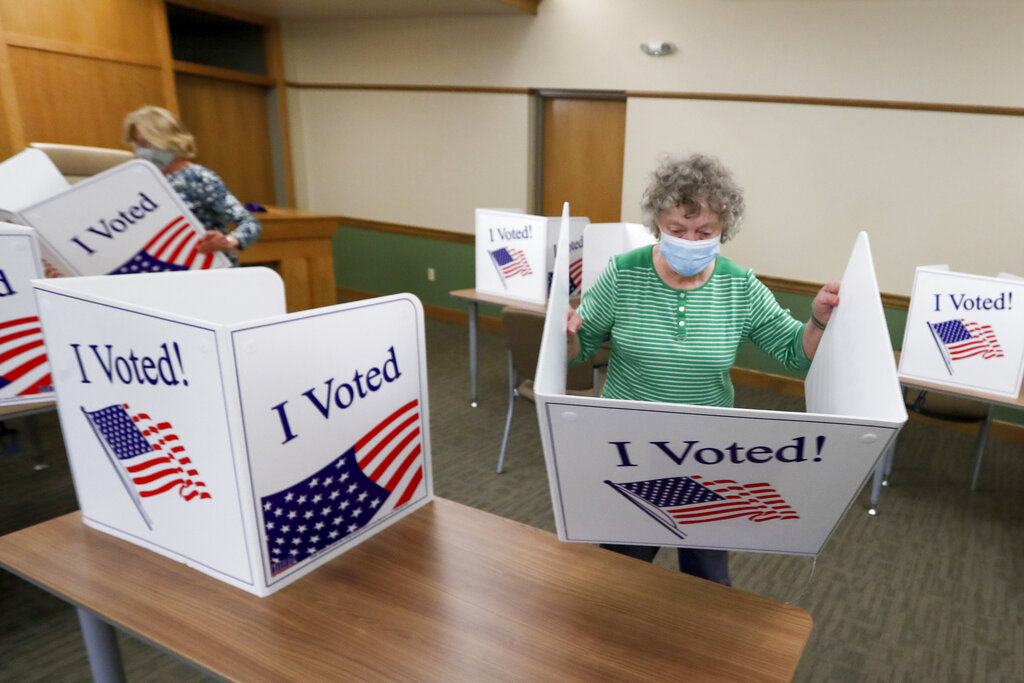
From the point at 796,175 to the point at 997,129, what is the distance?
3.29ft

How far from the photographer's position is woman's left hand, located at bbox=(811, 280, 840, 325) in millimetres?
1075

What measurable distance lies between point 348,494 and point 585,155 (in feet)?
13.9

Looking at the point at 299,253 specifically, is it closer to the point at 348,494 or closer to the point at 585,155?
the point at 585,155

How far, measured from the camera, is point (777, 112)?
395 cm

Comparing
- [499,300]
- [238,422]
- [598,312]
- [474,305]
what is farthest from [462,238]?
[238,422]

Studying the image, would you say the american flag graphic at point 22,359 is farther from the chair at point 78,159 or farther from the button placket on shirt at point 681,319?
the chair at point 78,159

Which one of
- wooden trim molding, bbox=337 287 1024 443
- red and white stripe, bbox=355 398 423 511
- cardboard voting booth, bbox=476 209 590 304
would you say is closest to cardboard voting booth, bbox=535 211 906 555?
red and white stripe, bbox=355 398 423 511

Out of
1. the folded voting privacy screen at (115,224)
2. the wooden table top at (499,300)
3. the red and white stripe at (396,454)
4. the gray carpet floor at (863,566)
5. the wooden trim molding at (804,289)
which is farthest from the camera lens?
the wooden trim molding at (804,289)

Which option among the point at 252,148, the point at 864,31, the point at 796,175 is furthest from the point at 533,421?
the point at 252,148

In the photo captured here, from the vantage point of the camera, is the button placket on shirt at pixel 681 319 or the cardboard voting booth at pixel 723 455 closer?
the cardboard voting booth at pixel 723 455

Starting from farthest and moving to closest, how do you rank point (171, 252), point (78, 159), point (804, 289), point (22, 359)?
point (804, 289) → point (78, 159) → point (171, 252) → point (22, 359)

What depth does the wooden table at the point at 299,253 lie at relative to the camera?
4086mm

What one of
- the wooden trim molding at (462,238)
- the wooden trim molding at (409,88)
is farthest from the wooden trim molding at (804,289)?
the wooden trim molding at (409,88)

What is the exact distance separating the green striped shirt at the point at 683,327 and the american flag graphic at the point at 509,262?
2.00 m
